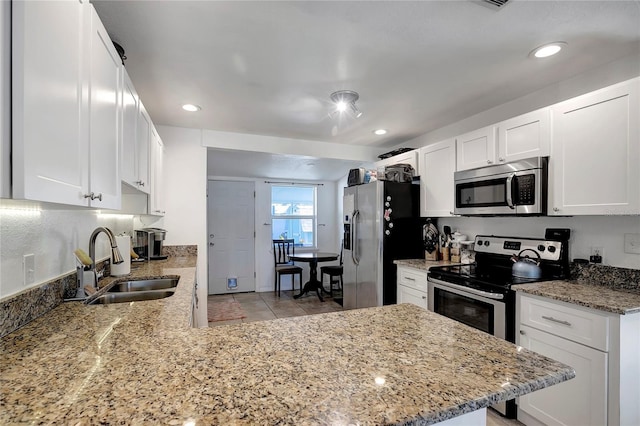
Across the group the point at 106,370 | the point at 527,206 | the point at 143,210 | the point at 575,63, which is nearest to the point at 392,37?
the point at 575,63

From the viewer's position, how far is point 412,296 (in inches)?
115

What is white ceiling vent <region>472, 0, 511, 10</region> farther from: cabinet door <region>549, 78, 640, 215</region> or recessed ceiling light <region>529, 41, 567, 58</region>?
cabinet door <region>549, 78, 640, 215</region>

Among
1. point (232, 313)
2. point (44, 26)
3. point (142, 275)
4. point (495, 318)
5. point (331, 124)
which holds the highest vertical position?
point (331, 124)

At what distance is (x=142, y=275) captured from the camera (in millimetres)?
2184

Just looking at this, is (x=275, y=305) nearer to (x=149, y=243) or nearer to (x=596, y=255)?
(x=149, y=243)

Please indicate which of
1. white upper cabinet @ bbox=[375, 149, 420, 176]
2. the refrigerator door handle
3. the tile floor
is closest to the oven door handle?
the refrigerator door handle

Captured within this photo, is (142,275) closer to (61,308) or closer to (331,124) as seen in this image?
(61,308)

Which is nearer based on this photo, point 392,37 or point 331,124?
point 392,37

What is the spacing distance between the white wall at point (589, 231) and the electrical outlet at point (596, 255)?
0.02 meters

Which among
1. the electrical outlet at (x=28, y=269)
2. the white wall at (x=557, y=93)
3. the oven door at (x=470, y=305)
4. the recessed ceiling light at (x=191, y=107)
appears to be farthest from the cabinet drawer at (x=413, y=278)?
the electrical outlet at (x=28, y=269)

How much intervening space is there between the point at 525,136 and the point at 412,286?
1.56 metres

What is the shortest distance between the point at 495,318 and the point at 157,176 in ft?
9.29

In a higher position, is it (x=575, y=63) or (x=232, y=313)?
(x=575, y=63)

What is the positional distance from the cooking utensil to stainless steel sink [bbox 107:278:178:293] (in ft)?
8.46
